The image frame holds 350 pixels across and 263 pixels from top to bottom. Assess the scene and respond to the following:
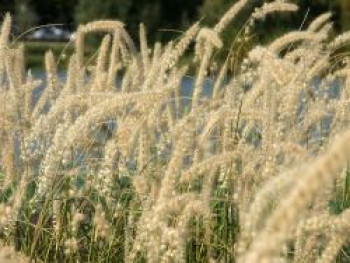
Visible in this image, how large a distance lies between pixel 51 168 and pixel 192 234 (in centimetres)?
53

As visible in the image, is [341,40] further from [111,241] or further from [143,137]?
[111,241]

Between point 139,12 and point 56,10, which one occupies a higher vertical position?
point 56,10

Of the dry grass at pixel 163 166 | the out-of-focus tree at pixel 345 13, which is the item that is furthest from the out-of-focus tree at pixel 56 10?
the dry grass at pixel 163 166

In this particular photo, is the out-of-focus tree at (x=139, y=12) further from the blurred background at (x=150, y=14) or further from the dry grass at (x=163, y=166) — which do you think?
the dry grass at (x=163, y=166)

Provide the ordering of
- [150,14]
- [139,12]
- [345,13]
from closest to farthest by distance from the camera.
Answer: [345,13], [139,12], [150,14]

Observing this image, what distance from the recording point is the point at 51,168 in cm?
→ 296

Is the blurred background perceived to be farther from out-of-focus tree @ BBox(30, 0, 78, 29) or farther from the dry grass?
the dry grass

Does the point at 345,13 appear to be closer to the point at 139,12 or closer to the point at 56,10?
the point at 139,12

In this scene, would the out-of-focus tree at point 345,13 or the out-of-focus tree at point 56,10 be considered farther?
the out-of-focus tree at point 56,10

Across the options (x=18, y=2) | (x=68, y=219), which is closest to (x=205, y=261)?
(x=68, y=219)

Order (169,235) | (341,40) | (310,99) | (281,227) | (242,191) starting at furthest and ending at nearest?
(310,99) < (341,40) < (242,191) < (169,235) < (281,227)

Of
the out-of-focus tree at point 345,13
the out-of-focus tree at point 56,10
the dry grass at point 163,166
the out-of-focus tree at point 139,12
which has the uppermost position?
the out-of-focus tree at point 56,10

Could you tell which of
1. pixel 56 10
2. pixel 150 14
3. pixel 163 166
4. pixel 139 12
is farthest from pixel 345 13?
pixel 56 10

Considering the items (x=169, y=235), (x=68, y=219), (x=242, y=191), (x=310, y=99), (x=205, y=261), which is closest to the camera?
(x=169, y=235)
